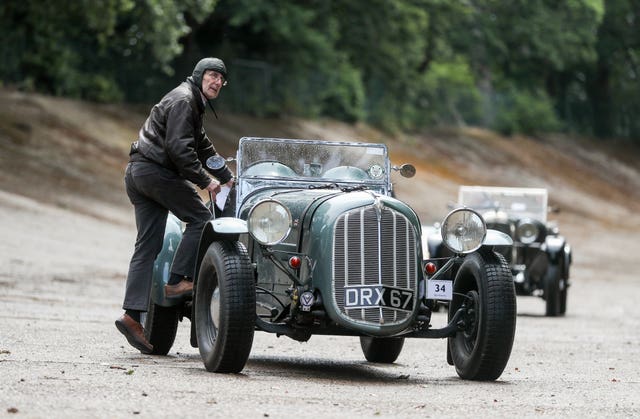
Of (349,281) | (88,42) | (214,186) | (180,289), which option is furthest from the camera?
(88,42)

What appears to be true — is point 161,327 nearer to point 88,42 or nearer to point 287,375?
point 287,375

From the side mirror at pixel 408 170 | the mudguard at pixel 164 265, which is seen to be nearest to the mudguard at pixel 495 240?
the side mirror at pixel 408 170

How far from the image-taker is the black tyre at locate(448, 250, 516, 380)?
1010cm

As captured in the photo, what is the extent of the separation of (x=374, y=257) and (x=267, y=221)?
756 mm

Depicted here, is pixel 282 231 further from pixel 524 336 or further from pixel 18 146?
pixel 18 146

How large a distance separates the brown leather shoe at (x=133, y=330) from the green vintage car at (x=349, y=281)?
59 centimetres

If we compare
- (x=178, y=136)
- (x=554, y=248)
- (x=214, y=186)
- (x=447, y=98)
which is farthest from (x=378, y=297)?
(x=447, y=98)

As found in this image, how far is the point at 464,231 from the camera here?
1048 cm

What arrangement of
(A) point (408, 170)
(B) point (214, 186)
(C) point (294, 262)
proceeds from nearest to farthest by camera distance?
(C) point (294, 262)
(B) point (214, 186)
(A) point (408, 170)

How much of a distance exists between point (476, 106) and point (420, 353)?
4810 centimetres

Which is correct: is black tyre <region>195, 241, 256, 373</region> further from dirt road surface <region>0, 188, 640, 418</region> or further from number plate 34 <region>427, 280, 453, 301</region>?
number plate 34 <region>427, 280, 453, 301</region>

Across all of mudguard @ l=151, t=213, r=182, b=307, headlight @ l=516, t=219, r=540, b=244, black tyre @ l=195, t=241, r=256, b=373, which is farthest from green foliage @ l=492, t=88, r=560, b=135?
black tyre @ l=195, t=241, r=256, b=373

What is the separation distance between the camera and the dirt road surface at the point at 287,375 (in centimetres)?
816

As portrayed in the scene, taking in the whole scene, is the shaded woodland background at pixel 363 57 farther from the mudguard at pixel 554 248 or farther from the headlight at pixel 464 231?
the headlight at pixel 464 231
